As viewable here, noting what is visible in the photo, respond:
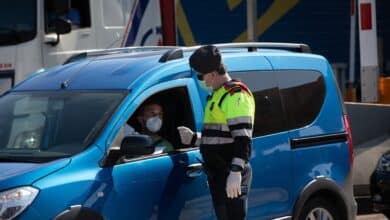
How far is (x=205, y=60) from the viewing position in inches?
231

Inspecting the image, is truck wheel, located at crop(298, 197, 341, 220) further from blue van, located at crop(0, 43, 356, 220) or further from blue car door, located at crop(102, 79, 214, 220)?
blue car door, located at crop(102, 79, 214, 220)

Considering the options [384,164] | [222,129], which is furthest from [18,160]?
[384,164]

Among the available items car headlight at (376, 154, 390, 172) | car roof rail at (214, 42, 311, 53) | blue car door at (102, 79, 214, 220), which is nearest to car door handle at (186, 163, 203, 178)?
blue car door at (102, 79, 214, 220)

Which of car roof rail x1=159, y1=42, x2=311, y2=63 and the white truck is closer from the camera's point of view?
car roof rail x1=159, y1=42, x2=311, y2=63

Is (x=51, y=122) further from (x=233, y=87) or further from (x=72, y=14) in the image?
(x=72, y=14)

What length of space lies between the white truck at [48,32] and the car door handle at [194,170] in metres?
4.75

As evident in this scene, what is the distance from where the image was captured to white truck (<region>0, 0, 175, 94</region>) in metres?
10.4

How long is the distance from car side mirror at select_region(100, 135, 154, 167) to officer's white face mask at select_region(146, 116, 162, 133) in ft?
1.70

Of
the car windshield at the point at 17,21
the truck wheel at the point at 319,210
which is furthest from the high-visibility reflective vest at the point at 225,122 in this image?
the car windshield at the point at 17,21

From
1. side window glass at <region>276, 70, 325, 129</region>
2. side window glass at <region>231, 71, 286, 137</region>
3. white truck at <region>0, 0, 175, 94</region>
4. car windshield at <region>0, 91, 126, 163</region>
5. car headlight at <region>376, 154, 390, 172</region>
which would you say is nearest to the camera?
car windshield at <region>0, 91, 126, 163</region>

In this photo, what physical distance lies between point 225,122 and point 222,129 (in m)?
0.05

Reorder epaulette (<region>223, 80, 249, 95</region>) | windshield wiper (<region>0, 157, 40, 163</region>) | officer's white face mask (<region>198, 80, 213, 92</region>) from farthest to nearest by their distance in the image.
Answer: officer's white face mask (<region>198, 80, 213, 92</region>)
epaulette (<region>223, 80, 249, 95</region>)
windshield wiper (<region>0, 157, 40, 163</region>)

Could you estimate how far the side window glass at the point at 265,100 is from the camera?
6.63m

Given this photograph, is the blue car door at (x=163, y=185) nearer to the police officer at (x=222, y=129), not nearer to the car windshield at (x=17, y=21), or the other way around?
the police officer at (x=222, y=129)
